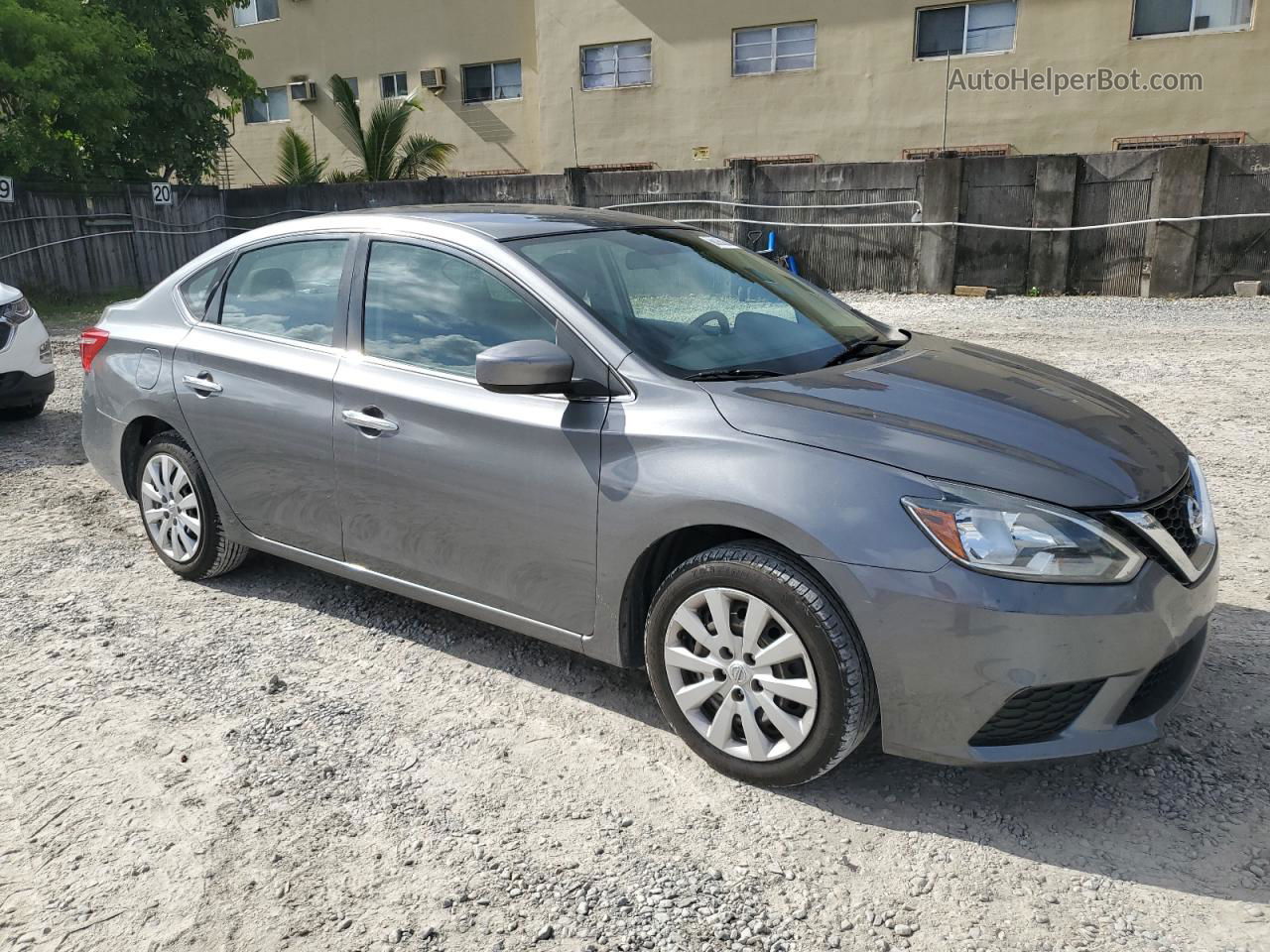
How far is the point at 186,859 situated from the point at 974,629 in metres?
2.21

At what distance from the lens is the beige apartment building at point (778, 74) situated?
19.0 metres

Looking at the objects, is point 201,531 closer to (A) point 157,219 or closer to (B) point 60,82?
(B) point 60,82

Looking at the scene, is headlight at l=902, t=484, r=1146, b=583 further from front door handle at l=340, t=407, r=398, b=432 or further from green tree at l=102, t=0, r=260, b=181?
green tree at l=102, t=0, r=260, b=181

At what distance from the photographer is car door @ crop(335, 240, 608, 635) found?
3.41 m

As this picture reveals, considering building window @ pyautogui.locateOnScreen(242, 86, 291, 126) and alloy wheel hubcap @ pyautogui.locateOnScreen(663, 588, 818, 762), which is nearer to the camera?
alloy wheel hubcap @ pyautogui.locateOnScreen(663, 588, 818, 762)

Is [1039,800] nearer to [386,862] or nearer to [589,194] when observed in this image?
[386,862]

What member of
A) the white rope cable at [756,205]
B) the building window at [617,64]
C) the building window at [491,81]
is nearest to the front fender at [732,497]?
the white rope cable at [756,205]

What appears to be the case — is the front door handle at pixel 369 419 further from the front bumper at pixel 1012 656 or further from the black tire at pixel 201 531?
the front bumper at pixel 1012 656

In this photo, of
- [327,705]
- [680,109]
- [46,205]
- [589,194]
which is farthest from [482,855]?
[680,109]

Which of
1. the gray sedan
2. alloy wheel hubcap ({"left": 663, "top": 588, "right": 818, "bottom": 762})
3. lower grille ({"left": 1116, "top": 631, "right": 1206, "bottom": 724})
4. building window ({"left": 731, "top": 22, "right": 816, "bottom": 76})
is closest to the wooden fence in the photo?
building window ({"left": 731, "top": 22, "right": 816, "bottom": 76})

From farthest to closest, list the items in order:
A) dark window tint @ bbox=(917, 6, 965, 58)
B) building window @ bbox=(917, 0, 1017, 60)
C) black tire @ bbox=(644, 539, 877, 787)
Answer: dark window tint @ bbox=(917, 6, 965, 58)
building window @ bbox=(917, 0, 1017, 60)
black tire @ bbox=(644, 539, 877, 787)

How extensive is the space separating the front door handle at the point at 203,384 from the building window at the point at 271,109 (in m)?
27.1

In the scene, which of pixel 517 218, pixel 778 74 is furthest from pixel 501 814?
pixel 778 74

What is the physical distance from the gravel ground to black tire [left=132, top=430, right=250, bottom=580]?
0.28 metres
